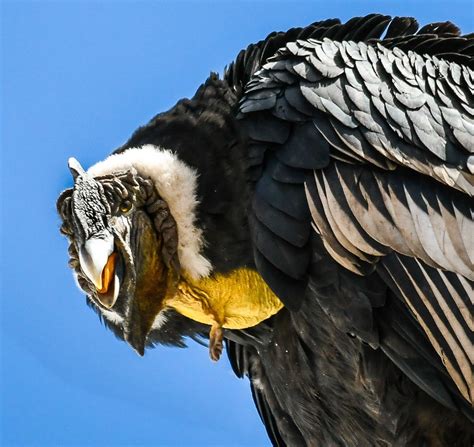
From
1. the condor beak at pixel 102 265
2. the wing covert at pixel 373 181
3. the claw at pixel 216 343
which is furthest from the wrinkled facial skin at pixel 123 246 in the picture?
the wing covert at pixel 373 181

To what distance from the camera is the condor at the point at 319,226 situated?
4926 millimetres

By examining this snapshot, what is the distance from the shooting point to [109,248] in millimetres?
5105

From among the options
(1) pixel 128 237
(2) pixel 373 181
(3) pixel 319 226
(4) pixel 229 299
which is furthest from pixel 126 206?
(2) pixel 373 181

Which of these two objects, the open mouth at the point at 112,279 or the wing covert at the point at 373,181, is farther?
the open mouth at the point at 112,279

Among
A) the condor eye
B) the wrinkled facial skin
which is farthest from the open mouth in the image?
the condor eye

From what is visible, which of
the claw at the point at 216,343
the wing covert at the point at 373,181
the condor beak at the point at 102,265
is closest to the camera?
the wing covert at the point at 373,181

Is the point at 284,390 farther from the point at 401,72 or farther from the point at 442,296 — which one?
the point at 401,72

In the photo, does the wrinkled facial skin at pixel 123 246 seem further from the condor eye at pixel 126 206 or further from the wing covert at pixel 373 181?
the wing covert at pixel 373 181

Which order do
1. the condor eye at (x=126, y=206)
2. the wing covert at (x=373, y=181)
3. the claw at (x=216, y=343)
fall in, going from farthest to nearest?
the claw at (x=216, y=343)
the condor eye at (x=126, y=206)
the wing covert at (x=373, y=181)

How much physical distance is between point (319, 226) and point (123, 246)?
710 millimetres

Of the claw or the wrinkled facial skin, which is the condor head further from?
the claw

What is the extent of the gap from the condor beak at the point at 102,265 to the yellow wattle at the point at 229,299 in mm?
352

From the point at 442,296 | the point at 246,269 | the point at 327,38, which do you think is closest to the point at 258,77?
the point at 327,38

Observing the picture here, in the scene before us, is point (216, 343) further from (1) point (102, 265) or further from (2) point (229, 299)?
(1) point (102, 265)
